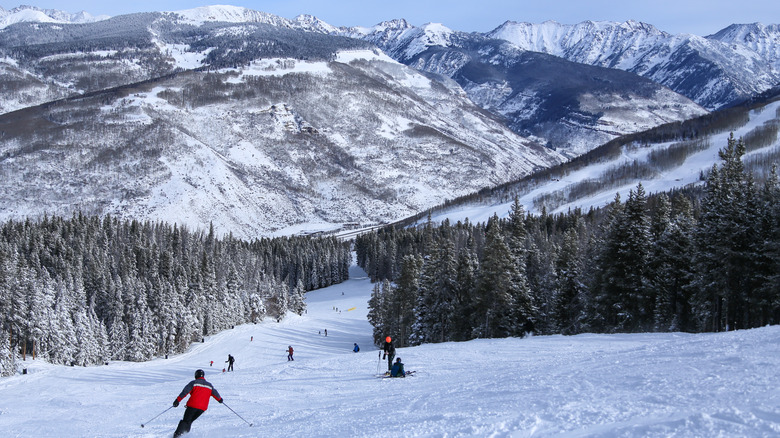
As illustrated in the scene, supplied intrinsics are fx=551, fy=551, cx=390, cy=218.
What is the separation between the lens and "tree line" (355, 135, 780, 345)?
35188 mm

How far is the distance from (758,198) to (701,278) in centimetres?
662

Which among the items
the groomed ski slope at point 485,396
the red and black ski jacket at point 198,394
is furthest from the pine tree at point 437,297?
the red and black ski jacket at point 198,394

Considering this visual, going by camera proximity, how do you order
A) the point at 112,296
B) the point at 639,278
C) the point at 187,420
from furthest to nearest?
the point at 112,296
the point at 639,278
the point at 187,420

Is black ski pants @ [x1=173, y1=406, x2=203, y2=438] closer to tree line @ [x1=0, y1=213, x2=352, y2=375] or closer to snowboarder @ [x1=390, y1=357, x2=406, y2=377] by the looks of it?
snowboarder @ [x1=390, y1=357, x2=406, y2=377]

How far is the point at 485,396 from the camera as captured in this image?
16.3 m

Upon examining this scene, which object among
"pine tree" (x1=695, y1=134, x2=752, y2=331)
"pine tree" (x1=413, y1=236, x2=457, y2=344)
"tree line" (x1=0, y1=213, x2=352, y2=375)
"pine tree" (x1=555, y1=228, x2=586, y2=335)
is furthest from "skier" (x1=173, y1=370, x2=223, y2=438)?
"tree line" (x1=0, y1=213, x2=352, y2=375)

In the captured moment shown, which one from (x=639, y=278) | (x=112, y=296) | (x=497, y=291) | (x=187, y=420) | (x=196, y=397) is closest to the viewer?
(x=196, y=397)

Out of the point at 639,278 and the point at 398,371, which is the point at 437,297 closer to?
the point at 639,278

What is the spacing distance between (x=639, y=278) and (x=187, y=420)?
33981 mm

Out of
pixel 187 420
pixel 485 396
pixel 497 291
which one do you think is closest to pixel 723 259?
pixel 497 291

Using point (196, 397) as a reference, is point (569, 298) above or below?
below

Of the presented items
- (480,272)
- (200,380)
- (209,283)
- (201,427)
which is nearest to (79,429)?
(201,427)

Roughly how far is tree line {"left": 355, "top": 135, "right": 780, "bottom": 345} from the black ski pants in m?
30.9

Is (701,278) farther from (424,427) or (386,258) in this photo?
(386,258)
